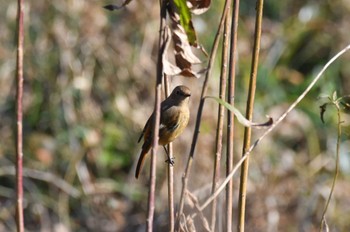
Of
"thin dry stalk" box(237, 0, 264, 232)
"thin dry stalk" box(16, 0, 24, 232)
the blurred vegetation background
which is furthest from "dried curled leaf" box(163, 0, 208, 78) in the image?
the blurred vegetation background

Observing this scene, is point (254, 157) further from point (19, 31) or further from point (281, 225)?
point (19, 31)

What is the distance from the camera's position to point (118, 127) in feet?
15.9

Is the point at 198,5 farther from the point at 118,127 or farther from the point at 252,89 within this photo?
the point at 118,127

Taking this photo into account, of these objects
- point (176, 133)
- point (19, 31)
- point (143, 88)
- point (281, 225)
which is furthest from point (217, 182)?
point (143, 88)

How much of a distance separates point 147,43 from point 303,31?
100 centimetres

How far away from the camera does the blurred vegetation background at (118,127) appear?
14.9ft

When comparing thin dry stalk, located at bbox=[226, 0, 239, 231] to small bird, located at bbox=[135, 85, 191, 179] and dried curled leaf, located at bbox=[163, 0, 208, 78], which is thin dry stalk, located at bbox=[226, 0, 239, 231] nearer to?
dried curled leaf, located at bbox=[163, 0, 208, 78]

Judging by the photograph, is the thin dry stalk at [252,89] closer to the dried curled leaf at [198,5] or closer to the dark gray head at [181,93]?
the dried curled leaf at [198,5]

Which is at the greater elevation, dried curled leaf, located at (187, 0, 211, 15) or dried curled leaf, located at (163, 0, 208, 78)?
dried curled leaf, located at (187, 0, 211, 15)

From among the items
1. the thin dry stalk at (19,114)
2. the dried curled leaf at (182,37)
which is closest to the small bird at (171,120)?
the dried curled leaf at (182,37)

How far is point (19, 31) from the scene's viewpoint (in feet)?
4.92

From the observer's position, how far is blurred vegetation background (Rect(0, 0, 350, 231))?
4.54 m

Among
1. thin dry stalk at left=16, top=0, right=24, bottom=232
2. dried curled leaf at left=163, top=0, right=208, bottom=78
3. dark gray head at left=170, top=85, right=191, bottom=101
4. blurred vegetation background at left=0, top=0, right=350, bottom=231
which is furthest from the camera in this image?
blurred vegetation background at left=0, top=0, right=350, bottom=231

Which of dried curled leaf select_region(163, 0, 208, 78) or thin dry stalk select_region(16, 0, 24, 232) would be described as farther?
dried curled leaf select_region(163, 0, 208, 78)
